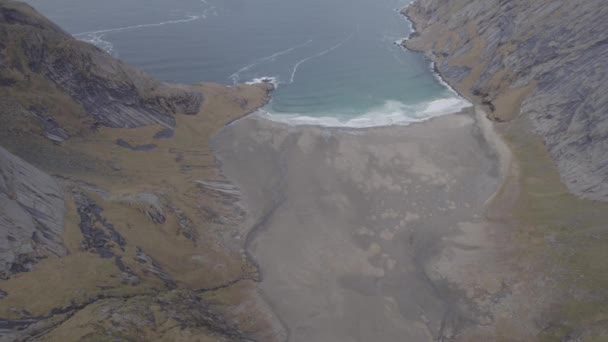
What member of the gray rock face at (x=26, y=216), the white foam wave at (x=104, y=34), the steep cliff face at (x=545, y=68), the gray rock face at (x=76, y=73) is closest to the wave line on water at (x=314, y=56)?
the steep cliff face at (x=545, y=68)

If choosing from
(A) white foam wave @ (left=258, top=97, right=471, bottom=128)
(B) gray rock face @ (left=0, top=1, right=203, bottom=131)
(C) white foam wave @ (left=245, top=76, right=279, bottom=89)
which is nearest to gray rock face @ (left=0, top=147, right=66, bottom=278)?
(B) gray rock face @ (left=0, top=1, right=203, bottom=131)

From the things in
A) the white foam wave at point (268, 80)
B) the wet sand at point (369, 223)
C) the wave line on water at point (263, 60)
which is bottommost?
the wet sand at point (369, 223)

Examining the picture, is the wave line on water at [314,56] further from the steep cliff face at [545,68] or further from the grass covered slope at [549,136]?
the grass covered slope at [549,136]

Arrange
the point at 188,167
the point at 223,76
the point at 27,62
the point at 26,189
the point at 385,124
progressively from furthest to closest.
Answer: the point at 223,76 < the point at 385,124 < the point at 188,167 < the point at 27,62 < the point at 26,189

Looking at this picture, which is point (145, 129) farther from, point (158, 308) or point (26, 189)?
point (158, 308)

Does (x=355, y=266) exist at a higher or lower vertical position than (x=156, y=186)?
lower

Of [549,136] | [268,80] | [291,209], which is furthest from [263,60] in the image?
[549,136]

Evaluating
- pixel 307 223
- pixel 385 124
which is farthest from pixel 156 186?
pixel 385 124
